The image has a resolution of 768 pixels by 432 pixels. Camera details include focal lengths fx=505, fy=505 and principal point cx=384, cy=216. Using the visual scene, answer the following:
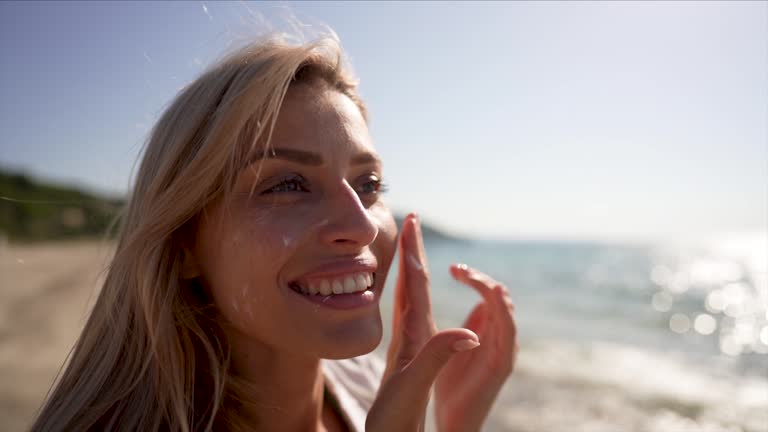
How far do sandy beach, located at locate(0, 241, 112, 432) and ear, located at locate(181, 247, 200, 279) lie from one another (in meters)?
0.32

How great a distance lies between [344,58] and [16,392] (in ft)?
16.4

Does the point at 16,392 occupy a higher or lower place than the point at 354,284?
lower

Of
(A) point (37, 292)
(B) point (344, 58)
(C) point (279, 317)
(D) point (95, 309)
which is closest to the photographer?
(C) point (279, 317)

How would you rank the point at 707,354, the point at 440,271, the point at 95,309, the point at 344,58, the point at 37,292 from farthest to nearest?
the point at 440,271 < the point at 37,292 < the point at 707,354 < the point at 344,58 < the point at 95,309

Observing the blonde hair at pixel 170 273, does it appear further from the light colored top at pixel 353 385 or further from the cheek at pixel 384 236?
the light colored top at pixel 353 385

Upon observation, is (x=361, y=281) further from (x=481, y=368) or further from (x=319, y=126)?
(x=481, y=368)

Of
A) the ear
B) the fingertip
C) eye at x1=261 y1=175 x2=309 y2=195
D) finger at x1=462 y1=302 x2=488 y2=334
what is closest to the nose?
eye at x1=261 y1=175 x2=309 y2=195

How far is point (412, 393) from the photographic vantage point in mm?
1784

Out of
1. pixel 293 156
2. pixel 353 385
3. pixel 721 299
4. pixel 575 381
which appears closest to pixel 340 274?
pixel 293 156

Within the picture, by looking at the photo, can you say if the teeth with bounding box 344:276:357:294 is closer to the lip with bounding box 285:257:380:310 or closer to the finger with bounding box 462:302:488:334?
the lip with bounding box 285:257:380:310

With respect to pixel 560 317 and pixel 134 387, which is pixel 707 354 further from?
pixel 134 387

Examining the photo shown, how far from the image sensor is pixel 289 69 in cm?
182

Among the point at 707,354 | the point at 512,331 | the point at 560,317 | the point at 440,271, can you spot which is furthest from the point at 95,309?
the point at 440,271

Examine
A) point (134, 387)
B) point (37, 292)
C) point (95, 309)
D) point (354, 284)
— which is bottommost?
point (37, 292)
